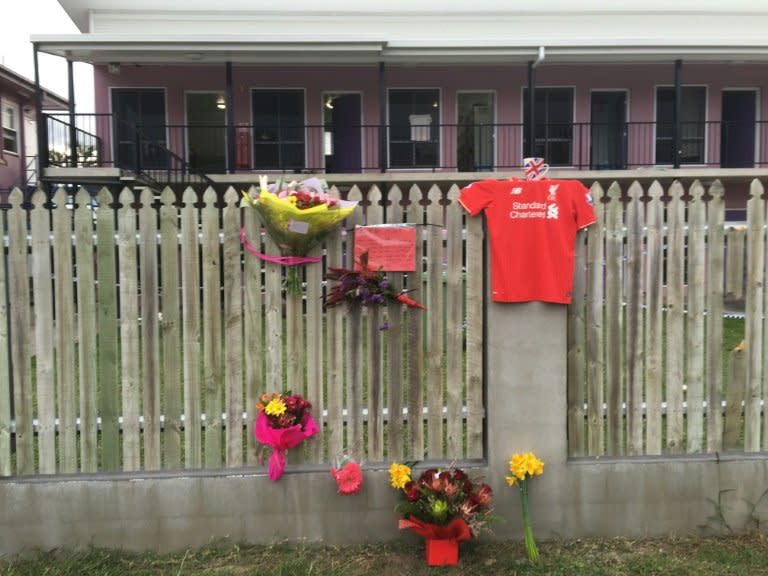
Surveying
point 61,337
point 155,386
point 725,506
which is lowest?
point 725,506

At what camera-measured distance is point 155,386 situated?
3943 mm

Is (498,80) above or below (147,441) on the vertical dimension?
above

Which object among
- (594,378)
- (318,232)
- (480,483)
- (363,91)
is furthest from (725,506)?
(363,91)

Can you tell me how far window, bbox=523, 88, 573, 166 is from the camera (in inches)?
663

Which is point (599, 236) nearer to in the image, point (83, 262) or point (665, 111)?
point (83, 262)

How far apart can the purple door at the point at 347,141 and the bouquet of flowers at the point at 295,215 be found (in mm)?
13055

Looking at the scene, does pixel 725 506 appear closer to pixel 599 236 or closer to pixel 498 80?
pixel 599 236

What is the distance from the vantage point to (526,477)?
3801 millimetres

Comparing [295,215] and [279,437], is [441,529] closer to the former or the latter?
[279,437]

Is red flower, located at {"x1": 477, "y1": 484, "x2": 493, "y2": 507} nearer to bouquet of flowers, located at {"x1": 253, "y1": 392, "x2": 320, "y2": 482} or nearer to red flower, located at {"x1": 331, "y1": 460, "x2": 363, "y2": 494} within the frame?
red flower, located at {"x1": 331, "y1": 460, "x2": 363, "y2": 494}

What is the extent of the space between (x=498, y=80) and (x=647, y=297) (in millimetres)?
13989

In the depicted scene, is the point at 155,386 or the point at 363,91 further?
→ the point at 363,91

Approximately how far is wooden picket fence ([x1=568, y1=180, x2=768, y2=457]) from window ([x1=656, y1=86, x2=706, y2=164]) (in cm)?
1423

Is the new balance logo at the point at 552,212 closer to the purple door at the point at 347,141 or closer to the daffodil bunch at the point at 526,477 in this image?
the daffodil bunch at the point at 526,477
